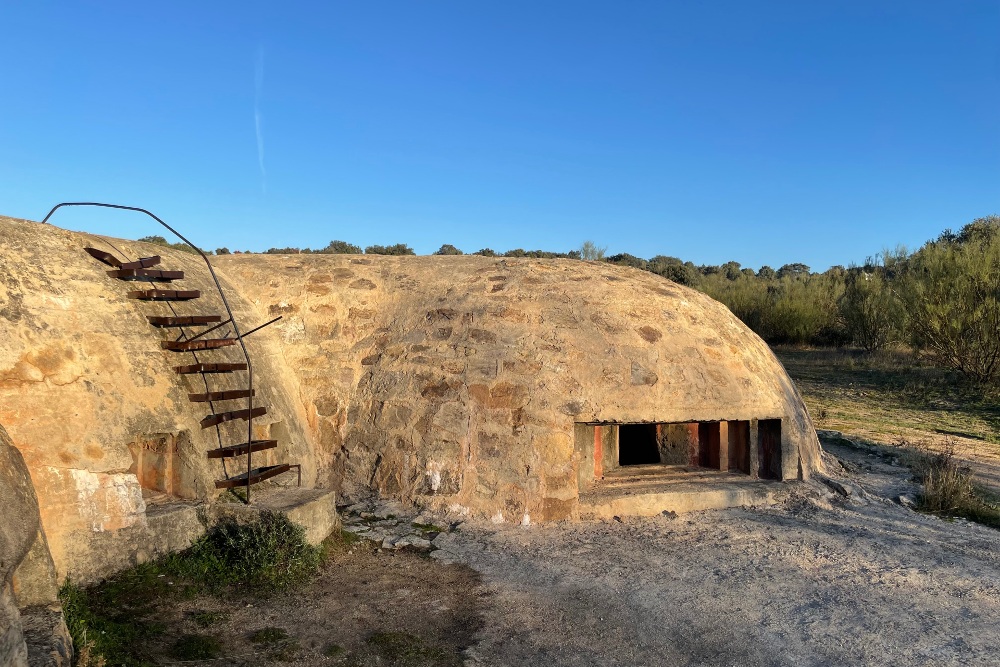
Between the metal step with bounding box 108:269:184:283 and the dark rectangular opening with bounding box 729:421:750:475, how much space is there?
5.46m

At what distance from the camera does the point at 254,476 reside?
16.4 ft

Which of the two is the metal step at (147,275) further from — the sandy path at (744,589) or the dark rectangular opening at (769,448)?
the dark rectangular opening at (769,448)

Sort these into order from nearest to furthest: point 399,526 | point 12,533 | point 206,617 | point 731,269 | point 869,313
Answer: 1. point 12,533
2. point 206,617
3. point 399,526
4. point 869,313
5. point 731,269

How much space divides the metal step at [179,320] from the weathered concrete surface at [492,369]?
1300 mm

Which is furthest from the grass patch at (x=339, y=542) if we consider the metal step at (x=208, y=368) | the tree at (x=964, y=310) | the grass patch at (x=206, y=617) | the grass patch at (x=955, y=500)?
the tree at (x=964, y=310)

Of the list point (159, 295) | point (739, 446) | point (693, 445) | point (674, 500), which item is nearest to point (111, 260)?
point (159, 295)

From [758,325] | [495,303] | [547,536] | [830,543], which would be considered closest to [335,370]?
[495,303]

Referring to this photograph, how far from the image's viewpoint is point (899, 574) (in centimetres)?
490

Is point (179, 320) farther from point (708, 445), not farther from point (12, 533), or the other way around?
point (708, 445)

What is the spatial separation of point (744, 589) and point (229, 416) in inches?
151

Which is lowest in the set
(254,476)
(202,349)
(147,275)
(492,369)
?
(254,476)

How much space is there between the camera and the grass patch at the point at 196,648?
3502 mm

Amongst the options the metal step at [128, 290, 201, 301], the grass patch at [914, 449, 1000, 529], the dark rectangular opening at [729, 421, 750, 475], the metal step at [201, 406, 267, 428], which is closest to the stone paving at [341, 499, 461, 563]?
the metal step at [201, 406, 267, 428]

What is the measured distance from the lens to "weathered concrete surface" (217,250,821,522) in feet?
19.3
